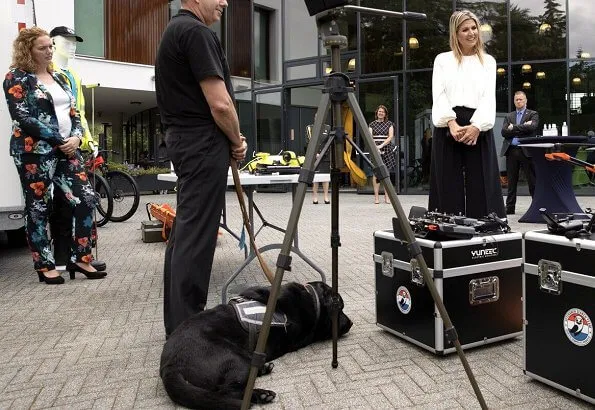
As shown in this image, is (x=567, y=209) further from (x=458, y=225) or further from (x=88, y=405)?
(x=88, y=405)

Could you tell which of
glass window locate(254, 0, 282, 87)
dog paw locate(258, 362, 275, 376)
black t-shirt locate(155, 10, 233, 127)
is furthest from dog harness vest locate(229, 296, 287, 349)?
glass window locate(254, 0, 282, 87)

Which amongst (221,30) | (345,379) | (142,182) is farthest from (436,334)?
(221,30)

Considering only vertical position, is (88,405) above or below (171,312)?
below

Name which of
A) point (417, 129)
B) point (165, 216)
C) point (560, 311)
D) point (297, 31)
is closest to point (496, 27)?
point (417, 129)

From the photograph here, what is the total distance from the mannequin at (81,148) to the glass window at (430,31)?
1091 centimetres

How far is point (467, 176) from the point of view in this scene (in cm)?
355

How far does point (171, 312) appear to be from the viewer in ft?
9.77

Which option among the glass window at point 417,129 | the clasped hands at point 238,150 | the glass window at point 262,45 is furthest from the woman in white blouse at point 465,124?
the glass window at point 262,45

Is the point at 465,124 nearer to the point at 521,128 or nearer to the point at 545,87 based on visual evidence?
the point at 521,128

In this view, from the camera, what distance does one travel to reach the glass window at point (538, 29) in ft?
46.1

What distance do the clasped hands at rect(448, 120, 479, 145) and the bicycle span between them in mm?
6985

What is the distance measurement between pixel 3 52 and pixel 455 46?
396 centimetres

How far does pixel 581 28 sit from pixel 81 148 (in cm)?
1318

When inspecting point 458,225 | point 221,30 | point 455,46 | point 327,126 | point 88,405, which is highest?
point 221,30
